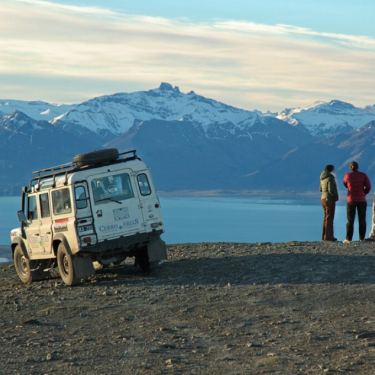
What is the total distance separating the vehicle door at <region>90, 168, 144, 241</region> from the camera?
52.1 feet

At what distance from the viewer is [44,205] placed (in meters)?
16.9

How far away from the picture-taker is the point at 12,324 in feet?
40.0

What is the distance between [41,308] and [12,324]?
1.43m

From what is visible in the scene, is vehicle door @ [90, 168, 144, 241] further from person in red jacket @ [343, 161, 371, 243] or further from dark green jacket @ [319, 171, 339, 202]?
person in red jacket @ [343, 161, 371, 243]

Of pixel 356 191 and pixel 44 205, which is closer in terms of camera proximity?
pixel 44 205

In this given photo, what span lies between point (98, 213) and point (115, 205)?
0.43 metres

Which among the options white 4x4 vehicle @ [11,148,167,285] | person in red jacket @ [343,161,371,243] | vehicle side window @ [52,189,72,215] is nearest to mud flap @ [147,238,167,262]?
white 4x4 vehicle @ [11,148,167,285]

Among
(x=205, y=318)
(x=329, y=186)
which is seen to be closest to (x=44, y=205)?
(x=205, y=318)

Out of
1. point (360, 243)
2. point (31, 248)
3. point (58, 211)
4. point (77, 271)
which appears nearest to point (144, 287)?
point (77, 271)

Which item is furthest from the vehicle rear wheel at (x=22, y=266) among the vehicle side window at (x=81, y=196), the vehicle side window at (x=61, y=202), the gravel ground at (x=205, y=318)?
the vehicle side window at (x=81, y=196)

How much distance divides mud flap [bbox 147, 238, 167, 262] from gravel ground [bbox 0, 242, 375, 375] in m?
0.45

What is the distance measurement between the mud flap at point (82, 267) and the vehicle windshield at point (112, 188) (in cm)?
141

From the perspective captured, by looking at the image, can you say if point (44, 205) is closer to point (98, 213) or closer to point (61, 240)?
point (61, 240)

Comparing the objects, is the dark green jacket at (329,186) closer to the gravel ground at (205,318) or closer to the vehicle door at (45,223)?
the gravel ground at (205,318)
